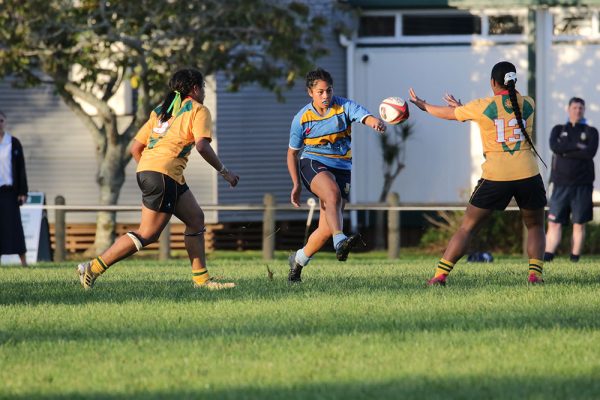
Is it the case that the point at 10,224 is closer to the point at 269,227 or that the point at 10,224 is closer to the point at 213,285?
the point at 269,227

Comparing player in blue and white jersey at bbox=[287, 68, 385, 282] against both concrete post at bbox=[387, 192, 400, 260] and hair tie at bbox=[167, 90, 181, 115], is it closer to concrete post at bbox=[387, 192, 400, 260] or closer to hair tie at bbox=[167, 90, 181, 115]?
hair tie at bbox=[167, 90, 181, 115]

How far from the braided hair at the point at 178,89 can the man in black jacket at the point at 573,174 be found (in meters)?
7.73

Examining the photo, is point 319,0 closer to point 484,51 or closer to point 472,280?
point 484,51

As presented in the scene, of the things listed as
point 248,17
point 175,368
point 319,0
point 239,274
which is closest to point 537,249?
point 239,274

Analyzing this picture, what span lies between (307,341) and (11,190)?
9458mm

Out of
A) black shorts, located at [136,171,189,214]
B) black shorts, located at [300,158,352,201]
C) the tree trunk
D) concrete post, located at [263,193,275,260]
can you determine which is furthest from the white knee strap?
the tree trunk

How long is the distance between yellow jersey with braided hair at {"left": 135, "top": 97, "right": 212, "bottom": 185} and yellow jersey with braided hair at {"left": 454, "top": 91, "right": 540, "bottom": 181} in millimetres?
2107

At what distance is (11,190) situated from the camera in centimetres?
1672

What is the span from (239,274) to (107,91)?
1051 cm

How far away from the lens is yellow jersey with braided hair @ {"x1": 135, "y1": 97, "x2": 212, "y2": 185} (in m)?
10.8

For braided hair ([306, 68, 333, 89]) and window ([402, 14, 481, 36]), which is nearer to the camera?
braided hair ([306, 68, 333, 89])

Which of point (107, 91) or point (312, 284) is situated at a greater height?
point (107, 91)

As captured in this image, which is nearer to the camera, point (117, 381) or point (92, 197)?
point (117, 381)

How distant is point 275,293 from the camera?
11.0 m
